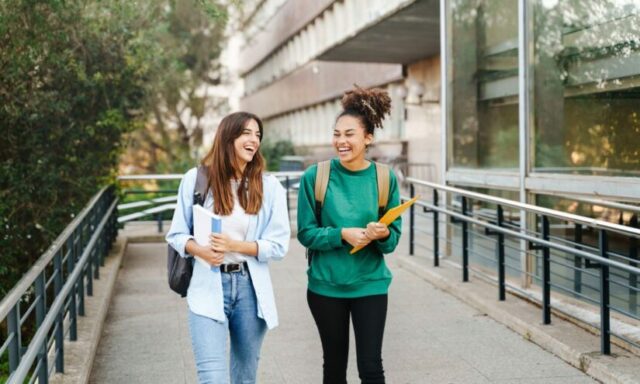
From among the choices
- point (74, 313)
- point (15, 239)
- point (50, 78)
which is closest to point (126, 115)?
point (50, 78)

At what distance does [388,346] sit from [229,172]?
11.2 feet

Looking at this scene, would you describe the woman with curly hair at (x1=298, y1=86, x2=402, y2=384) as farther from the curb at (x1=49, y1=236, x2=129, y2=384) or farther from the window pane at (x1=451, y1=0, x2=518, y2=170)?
the window pane at (x1=451, y1=0, x2=518, y2=170)

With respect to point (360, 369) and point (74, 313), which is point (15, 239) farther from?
point (360, 369)

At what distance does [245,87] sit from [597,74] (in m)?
48.9

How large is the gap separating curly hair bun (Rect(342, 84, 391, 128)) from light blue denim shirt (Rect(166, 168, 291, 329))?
57 centimetres

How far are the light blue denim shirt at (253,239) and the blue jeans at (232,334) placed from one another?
46 millimetres

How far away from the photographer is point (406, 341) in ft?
23.7

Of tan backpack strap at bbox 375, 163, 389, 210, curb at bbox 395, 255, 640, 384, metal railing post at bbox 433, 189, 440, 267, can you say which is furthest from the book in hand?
metal railing post at bbox 433, 189, 440, 267

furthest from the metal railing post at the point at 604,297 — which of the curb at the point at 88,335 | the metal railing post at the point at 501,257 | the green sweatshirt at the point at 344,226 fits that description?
the curb at the point at 88,335

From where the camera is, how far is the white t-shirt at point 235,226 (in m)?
3.97

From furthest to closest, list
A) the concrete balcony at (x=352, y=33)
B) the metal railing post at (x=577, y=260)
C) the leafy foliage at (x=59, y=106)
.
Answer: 1. the concrete balcony at (x=352, y=33)
2. the leafy foliage at (x=59, y=106)
3. the metal railing post at (x=577, y=260)

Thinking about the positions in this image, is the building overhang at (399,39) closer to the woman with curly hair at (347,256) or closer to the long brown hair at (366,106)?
the long brown hair at (366,106)

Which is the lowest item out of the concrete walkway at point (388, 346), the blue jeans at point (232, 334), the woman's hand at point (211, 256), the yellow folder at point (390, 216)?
the concrete walkway at point (388, 346)

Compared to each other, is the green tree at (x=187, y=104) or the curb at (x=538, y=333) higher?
the green tree at (x=187, y=104)
